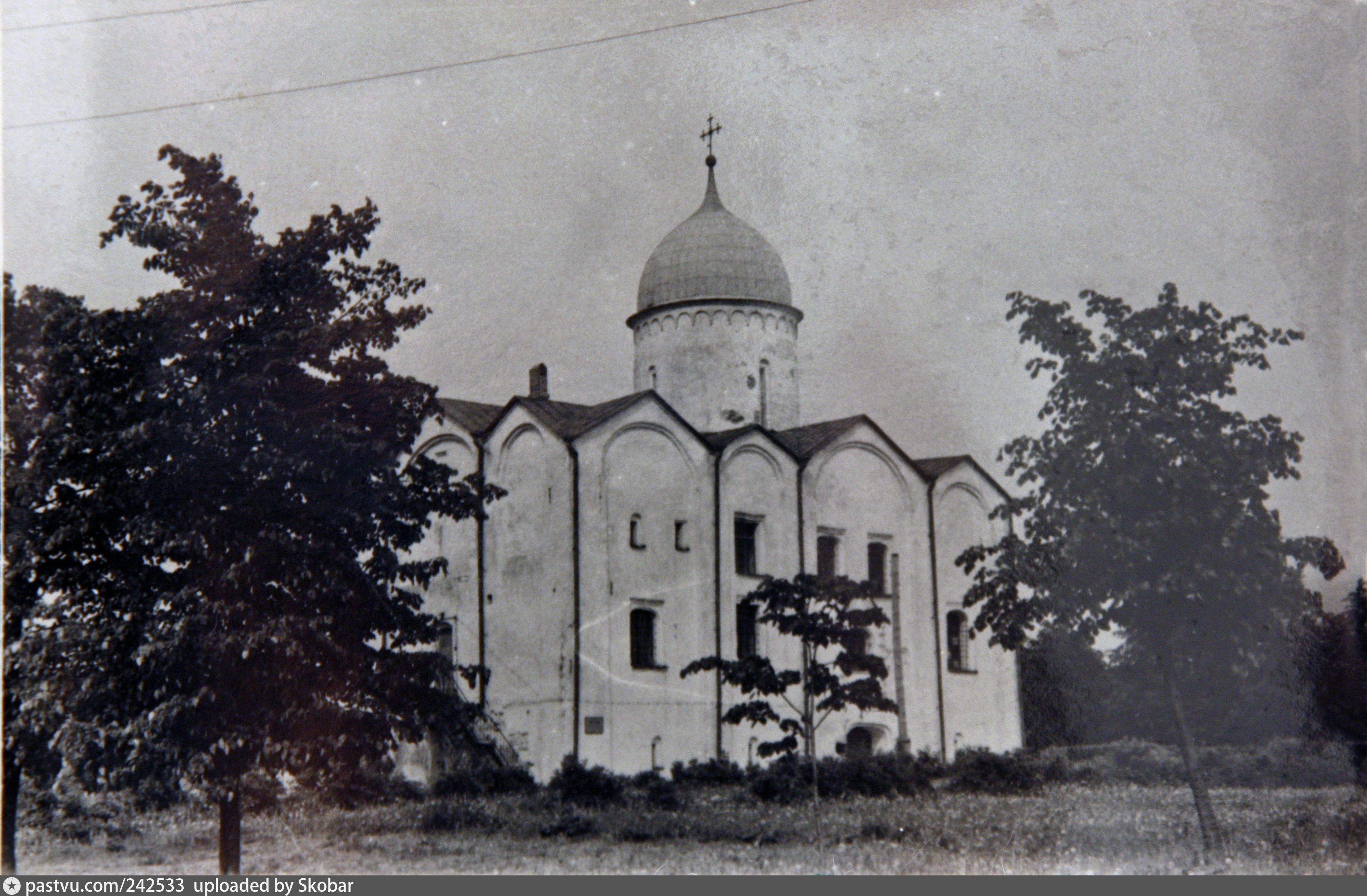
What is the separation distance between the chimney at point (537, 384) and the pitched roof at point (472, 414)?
1081mm

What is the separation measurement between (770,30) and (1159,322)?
182 inches

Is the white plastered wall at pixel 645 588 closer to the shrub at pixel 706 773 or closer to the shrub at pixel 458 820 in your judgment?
the shrub at pixel 706 773

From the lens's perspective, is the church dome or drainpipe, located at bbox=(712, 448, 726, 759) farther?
the church dome

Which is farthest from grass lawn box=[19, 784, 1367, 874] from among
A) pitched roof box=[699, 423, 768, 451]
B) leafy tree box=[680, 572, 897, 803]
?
pitched roof box=[699, 423, 768, 451]

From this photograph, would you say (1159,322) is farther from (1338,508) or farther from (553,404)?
(553,404)

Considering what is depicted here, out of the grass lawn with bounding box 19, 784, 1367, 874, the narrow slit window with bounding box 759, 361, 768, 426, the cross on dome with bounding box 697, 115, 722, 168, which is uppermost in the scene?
the cross on dome with bounding box 697, 115, 722, 168

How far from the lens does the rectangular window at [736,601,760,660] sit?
53.5 ft

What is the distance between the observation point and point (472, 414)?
16.1 metres

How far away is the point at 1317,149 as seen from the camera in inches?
461

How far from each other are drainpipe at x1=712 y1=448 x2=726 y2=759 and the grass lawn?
3266 mm

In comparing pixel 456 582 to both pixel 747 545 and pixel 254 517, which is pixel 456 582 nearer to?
pixel 747 545

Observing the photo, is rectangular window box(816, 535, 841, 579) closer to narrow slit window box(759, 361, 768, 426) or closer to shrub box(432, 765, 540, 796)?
narrow slit window box(759, 361, 768, 426)

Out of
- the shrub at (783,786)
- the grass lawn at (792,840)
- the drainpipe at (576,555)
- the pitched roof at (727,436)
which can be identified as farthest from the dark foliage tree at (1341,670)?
the pitched roof at (727,436)

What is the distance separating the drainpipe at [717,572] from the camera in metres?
15.7
